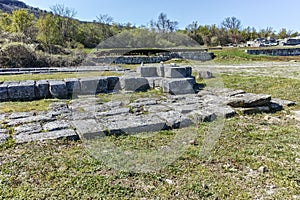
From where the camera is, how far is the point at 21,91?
807 cm

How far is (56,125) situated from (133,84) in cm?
471

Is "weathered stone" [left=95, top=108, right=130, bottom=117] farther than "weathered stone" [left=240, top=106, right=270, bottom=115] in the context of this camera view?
No

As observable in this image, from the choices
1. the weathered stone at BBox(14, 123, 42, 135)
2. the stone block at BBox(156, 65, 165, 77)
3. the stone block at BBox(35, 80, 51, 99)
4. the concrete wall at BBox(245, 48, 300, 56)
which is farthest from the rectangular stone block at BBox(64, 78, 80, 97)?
the concrete wall at BBox(245, 48, 300, 56)

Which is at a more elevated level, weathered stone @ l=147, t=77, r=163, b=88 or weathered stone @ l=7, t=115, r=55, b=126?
weathered stone @ l=147, t=77, r=163, b=88

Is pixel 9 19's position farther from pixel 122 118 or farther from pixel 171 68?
pixel 122 118

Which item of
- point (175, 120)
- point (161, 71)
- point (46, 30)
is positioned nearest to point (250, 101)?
point (175, 120)

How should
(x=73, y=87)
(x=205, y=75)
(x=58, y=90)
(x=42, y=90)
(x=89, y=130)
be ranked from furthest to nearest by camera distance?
1. (x=205, y=75)
2. (x=73, y=87)
3. (x=58, y=90)
4. (x=42, y=90)
5. (x=89, y=130)

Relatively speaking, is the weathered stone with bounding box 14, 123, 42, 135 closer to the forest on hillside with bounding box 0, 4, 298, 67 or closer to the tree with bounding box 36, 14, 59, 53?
the forest on hillside with bounding box 0, 4, 298, 67

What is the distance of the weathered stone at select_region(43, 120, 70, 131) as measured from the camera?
16.7ft

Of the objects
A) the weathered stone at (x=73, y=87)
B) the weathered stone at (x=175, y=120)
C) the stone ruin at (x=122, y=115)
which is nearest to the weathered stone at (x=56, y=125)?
the stone ruin at (x=122, y=115)

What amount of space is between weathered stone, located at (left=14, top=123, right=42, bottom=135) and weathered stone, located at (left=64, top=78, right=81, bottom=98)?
137 inches

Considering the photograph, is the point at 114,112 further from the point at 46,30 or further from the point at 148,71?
the point at 46,30

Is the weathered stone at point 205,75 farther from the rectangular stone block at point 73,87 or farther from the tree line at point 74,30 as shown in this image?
the tree line at point 74,30

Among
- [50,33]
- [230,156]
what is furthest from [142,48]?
[230,156]
